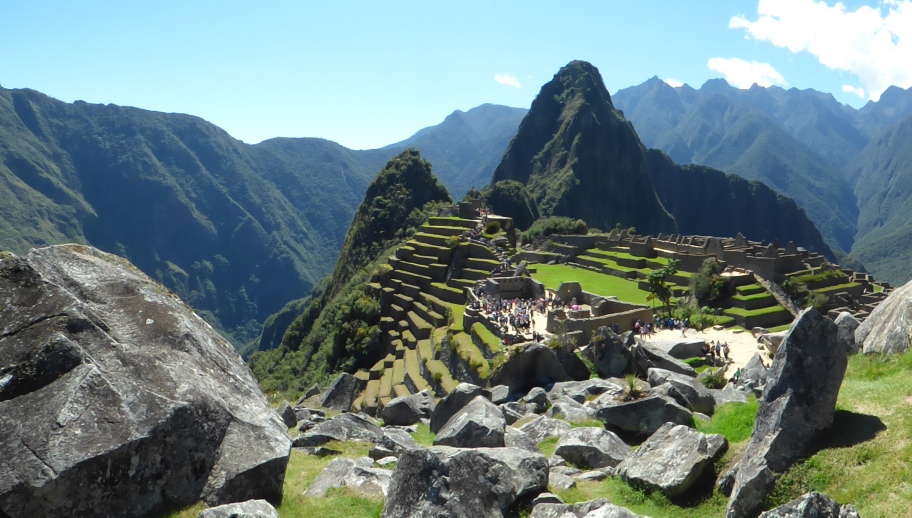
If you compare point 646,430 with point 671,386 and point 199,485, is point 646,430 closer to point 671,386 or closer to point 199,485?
point 671,386

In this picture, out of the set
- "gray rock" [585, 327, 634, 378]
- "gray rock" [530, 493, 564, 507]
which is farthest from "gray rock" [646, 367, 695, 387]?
"gray rock" [530, 493, 564, 507]

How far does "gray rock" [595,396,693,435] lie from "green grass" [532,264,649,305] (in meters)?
26.5

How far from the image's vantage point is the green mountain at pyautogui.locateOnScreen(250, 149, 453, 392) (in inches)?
1727

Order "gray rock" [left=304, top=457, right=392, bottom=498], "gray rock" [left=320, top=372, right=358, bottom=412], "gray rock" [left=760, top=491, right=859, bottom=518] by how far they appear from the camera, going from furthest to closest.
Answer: "gray rock" [left=320, top=372, right=358, bottom=412] → "gray rock" [left=304, top=457, right=392, bottom=498] → "gray rock" [left=760, top=491, right=859, bottom=518]

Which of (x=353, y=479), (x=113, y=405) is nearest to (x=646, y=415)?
(x=353, y=479)

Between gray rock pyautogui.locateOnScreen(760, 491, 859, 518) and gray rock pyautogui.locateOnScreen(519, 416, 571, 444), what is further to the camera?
gray rock pyautogui.locateOnScreen(519, 416, 571, 444)

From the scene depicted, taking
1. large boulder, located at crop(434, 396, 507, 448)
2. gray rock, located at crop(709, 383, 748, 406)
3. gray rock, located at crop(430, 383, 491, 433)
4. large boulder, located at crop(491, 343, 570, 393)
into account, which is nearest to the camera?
large boulder, located at crop(434, 396, 507, 448)

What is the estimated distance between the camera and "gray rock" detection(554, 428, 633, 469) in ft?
27.9

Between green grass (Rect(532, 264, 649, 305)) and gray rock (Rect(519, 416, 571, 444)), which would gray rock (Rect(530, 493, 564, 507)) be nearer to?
gray rock (Rect(519, 416, 571, 444))

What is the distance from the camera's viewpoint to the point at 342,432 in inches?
456

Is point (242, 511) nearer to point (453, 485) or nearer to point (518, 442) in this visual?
point (453, 485)

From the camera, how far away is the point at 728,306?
36.6m

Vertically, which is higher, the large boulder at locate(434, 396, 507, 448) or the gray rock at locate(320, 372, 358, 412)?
the large boulder at locate(434, 396, 507, 448)

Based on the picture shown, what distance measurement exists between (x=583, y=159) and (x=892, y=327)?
160 m
